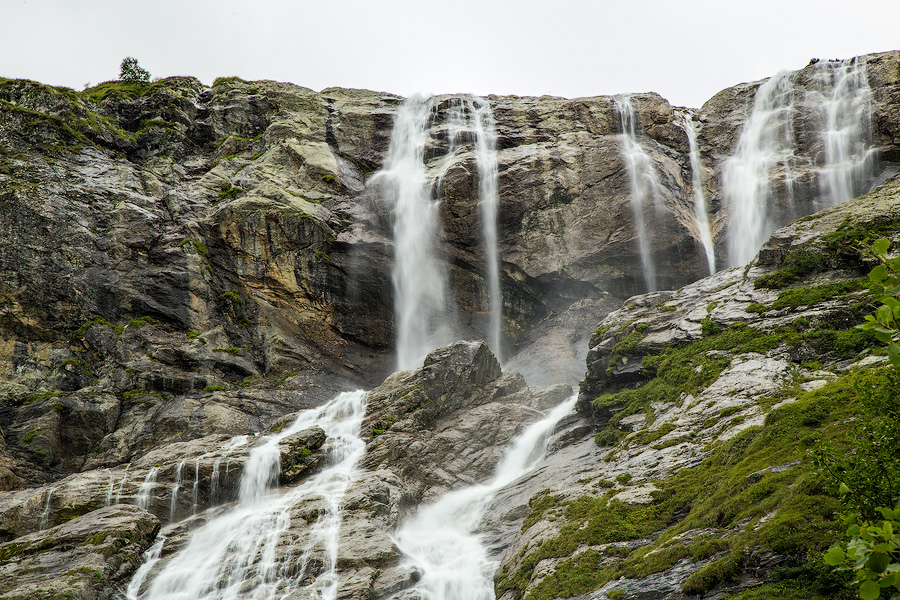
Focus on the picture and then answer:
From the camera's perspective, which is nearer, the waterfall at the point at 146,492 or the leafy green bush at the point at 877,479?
the leafy green bush at the point at 877,479

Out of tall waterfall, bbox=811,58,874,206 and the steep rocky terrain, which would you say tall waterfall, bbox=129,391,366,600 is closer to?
the steep rocky terrain

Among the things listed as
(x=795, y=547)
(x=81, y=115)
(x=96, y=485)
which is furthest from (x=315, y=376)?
(x=795, y=547)

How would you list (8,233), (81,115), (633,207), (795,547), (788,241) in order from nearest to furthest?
(795,547) < (788,241) < (8,233) < (633,207) < (81,115)

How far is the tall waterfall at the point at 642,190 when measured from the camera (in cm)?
4006

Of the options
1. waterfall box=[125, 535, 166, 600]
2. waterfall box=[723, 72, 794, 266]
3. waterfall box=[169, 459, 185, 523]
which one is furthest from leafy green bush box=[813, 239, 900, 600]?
waterfall box=[723, 72, 794, 266]

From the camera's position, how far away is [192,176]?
146 ft

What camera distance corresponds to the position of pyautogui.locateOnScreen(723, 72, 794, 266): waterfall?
3959cm

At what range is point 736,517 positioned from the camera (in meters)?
11.1

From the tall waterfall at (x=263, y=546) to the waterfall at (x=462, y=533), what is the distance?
110 inches

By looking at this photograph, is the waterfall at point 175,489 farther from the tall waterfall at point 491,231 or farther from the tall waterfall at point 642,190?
the tall waterfall at point 642,190

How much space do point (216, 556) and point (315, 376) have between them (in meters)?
17.4

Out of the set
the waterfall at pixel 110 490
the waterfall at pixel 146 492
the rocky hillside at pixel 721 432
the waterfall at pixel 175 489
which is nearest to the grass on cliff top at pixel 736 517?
the rocky hillside at pixel 721 432

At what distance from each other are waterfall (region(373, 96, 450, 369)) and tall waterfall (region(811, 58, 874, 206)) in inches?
1032

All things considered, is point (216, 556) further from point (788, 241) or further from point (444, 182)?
point (444, 182)
